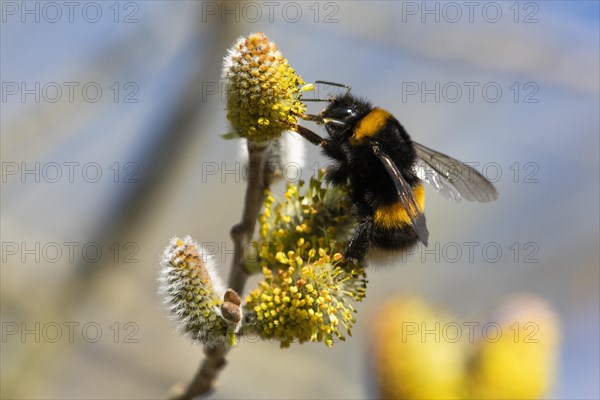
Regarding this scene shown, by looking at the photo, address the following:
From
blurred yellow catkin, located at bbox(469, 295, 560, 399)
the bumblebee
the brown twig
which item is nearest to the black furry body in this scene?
the bumblebee

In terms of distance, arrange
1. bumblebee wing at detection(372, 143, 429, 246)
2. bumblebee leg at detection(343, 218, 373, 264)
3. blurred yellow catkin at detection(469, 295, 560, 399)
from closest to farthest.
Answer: bumblebee wing at detection(372, 143, 429, 246) → bumblebee leg at detection(343, 218, 373, 264) → blurred yellow catkin at detection(469, 295, 560, 399)

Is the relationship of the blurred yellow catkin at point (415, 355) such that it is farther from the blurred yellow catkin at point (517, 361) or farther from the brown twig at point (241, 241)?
the brown twig at point (241, 241)

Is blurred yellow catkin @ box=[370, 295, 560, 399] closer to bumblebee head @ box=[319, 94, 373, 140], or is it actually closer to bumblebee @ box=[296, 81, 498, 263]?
bumblebee @ box=[296, 81, 498, 263]

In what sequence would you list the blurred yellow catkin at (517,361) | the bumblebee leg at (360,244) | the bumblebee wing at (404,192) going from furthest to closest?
the blurred yellow catkin at (517,361) → the bumblebee leg at (360,244) → the bumblebee wing at (404,192)

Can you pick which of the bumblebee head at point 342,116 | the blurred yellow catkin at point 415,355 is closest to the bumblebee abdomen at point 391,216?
the bumblebee head at point 342,116

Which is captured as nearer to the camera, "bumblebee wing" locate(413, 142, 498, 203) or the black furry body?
the black furry body

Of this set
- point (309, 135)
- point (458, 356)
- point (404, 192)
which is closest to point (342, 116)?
point (309, 135)

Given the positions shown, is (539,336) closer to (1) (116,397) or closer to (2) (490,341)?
(2) (490,341)

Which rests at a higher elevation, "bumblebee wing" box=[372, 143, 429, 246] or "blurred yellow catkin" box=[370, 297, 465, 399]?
"bumblebee wing" box=[372, 143, 429, 246]

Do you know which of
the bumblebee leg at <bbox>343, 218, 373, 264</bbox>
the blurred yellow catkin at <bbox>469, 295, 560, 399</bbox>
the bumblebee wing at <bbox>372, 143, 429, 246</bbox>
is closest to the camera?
the bumblebee wing at <bbox>372, 143, 429, 246</bbox>
